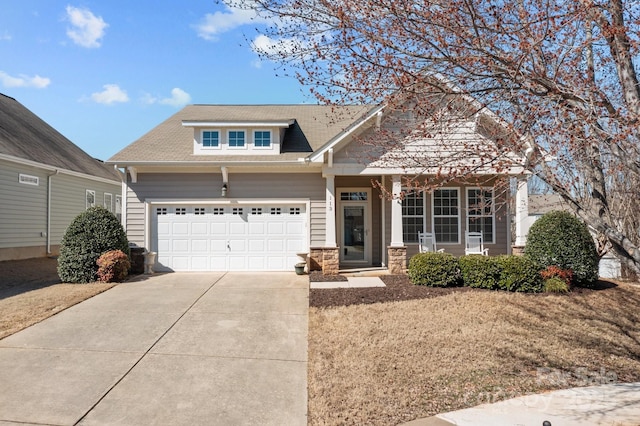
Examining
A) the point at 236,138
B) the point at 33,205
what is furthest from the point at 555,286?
the point at 33,205

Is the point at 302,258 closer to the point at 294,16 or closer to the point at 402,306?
the point at 402,306

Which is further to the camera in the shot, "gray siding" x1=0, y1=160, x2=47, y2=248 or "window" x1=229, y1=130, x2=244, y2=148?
"gray siding" x1=0, y1=160, x2=47, y2=248

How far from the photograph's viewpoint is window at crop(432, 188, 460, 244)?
1297 centimetres

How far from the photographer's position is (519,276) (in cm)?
888

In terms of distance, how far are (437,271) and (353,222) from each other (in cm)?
464

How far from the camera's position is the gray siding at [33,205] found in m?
13.7

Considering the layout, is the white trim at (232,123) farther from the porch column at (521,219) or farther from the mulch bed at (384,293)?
the porch column at (521,219)

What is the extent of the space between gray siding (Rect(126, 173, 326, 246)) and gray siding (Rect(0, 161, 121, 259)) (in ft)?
18.9

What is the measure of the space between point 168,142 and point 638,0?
12.3 metres

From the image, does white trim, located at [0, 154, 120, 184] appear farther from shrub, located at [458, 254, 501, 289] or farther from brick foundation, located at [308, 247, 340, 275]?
shrub, located at [458, 254, 501, 289]

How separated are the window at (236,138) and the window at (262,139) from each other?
0.42m

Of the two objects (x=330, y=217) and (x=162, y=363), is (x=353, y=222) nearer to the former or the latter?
(x=330, y=217)

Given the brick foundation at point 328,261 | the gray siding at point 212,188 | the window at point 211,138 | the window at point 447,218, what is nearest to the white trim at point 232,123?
the window at point 211,138

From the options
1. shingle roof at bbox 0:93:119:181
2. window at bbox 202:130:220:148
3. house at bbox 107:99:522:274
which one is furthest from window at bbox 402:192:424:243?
shingle roof at bbox 0:93:119:181
